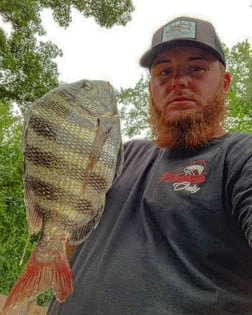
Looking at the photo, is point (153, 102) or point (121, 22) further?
point (121, 22)

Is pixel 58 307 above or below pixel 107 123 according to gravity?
below

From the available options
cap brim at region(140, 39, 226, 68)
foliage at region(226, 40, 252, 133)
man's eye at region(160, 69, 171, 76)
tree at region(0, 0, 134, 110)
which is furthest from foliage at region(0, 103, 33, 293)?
man's eye at region(160, 69, 171, 76)

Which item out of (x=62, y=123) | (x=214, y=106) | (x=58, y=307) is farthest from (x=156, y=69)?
(x=58, y=307)

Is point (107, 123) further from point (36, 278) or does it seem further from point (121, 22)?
point (121, 22)

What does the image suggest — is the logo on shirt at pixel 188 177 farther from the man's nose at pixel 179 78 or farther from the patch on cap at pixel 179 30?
the patch on cap at pixel 179 30

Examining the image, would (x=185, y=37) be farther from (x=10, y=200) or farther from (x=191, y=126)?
(x=10, y=200)

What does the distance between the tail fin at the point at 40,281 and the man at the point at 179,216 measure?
395mm

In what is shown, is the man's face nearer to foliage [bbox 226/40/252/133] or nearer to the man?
the man

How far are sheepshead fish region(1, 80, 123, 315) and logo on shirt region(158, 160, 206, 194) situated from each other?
38cm

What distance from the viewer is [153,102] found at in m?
2.57

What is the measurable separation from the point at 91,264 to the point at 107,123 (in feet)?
2.18

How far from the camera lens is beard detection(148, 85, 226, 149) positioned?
7.38 feet

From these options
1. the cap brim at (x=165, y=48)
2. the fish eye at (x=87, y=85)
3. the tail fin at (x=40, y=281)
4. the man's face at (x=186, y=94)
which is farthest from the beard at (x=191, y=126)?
the tail fin at (x=40, y=281)

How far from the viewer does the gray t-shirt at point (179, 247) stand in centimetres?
174
